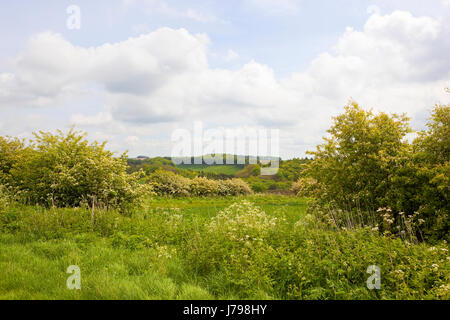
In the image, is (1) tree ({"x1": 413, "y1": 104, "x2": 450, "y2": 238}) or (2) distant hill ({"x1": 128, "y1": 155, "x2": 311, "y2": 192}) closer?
(1) tree ({"x1": 413, "y1": 104, "x2": 450, "y2": 238})

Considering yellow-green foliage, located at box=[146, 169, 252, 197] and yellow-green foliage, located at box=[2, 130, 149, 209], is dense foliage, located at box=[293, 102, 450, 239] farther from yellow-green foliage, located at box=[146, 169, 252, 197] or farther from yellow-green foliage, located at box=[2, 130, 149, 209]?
yellow-green foliage, located at box=[146, 169, 252, 197]

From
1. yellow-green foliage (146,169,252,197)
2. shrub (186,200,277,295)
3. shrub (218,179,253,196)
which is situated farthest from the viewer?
shrub (218,179,253,196)

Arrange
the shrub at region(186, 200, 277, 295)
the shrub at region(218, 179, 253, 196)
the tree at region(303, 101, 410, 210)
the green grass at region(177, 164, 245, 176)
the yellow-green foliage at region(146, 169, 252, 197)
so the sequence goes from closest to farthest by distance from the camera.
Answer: the shrub at region(186, 200, 277, 295)
the tree at region(303, 101, 410, 210)
the yellow-green foliage at region(146, 169, 252, 197)
the shrub at region(218, 179, 253, 196)
the green grass at region(177, 164, 245, 176)

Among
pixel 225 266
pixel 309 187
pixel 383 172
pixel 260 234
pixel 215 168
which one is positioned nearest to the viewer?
pixel 225 266

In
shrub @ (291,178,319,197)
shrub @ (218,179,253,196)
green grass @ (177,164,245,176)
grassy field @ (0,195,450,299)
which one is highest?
green grass @ (177,164,245,176)

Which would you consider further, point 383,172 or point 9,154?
point 9,154

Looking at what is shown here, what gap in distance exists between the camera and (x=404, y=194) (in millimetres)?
9383

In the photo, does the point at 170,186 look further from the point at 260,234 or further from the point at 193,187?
the point at 260,234

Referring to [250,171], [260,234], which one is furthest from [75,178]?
[250,171]

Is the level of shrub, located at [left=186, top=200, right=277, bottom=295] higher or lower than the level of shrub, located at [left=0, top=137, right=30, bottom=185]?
lower

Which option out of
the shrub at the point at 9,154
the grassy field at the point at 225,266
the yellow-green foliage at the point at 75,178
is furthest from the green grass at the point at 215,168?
the grassy field at the point at 225,266

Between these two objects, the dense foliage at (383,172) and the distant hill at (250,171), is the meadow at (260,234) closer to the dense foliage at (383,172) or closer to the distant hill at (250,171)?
the dense foliage at (383,172)

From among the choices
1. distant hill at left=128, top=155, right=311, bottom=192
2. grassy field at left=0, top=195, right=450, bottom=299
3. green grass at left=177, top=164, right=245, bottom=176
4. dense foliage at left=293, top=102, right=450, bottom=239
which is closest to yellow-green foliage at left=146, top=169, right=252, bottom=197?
distant hill at left=128, top=155, right=311, bottom=192
